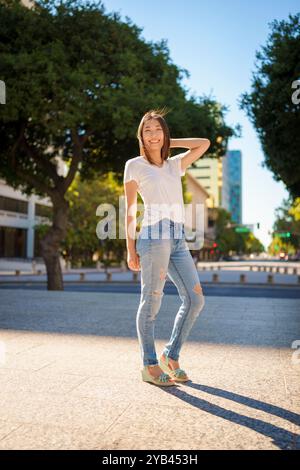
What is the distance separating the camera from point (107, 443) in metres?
2.26

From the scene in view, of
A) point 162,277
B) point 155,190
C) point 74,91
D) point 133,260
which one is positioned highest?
point 74,91

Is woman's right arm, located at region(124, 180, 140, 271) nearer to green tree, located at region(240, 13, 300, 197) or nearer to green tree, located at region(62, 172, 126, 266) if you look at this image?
green tree, located at region(240, 13, 300, 197)

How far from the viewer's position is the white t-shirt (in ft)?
10.9

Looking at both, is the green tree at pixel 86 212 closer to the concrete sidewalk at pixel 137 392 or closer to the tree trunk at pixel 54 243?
the tree trunk at pixel 54 243

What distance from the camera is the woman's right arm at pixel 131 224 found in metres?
3.34

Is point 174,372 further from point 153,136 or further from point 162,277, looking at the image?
point 153,136

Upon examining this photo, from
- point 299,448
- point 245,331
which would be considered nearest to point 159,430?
point 299,448

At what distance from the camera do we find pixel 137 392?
316 centimetres

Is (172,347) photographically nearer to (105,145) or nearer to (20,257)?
(105,145)

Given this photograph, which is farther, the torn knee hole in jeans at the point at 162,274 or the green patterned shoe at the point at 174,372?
the green patterned shoe at the point at 174,372

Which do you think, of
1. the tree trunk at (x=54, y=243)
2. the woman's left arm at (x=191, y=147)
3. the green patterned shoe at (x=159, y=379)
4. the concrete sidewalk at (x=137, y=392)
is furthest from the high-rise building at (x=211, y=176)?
the green patterned shoe at (x=159, y=379)

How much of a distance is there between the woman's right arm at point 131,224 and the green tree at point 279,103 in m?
12.3

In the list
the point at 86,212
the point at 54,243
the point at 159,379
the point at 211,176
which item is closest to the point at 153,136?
the point at 159,379

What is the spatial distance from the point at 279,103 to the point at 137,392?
13258 mm
